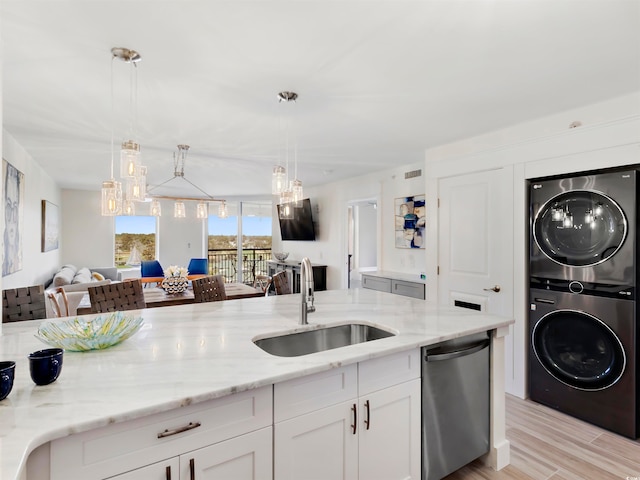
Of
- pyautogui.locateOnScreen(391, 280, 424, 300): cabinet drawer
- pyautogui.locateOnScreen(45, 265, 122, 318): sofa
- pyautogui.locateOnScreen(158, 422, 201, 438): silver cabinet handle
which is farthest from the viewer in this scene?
pyautogui.locateOnScreen(391, 280, 424, 300): cabinet drawer

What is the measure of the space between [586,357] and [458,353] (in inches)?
55.8

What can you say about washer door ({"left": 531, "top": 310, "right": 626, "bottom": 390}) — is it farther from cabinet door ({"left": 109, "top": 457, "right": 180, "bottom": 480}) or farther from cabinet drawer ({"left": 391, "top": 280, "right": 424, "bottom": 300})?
cabinet door ({"left": 109, "top": 457, "right": 180, "bottom": 480})

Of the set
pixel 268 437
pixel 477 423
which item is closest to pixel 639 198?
pixel 477 423

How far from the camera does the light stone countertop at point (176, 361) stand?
95 centimetres

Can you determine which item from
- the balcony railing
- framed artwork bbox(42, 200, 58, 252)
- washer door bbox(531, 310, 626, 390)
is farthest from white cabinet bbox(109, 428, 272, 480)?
the balcony railing

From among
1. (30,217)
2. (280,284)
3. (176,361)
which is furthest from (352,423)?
(30,217)

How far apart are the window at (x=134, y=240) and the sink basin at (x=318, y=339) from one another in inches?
272

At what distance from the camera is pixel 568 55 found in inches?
75.2

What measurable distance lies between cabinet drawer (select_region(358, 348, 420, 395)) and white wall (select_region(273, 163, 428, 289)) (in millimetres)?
2233

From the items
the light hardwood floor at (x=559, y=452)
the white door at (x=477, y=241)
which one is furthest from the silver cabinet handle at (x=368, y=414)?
the white door at (x=477, y=241)

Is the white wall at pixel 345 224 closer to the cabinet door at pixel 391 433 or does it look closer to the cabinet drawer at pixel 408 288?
the cabinet drawer at pixel 408 288

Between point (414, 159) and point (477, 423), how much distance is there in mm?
3113

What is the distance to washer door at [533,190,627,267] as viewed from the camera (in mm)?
2385

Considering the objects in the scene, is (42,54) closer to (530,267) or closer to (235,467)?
(235,467)
